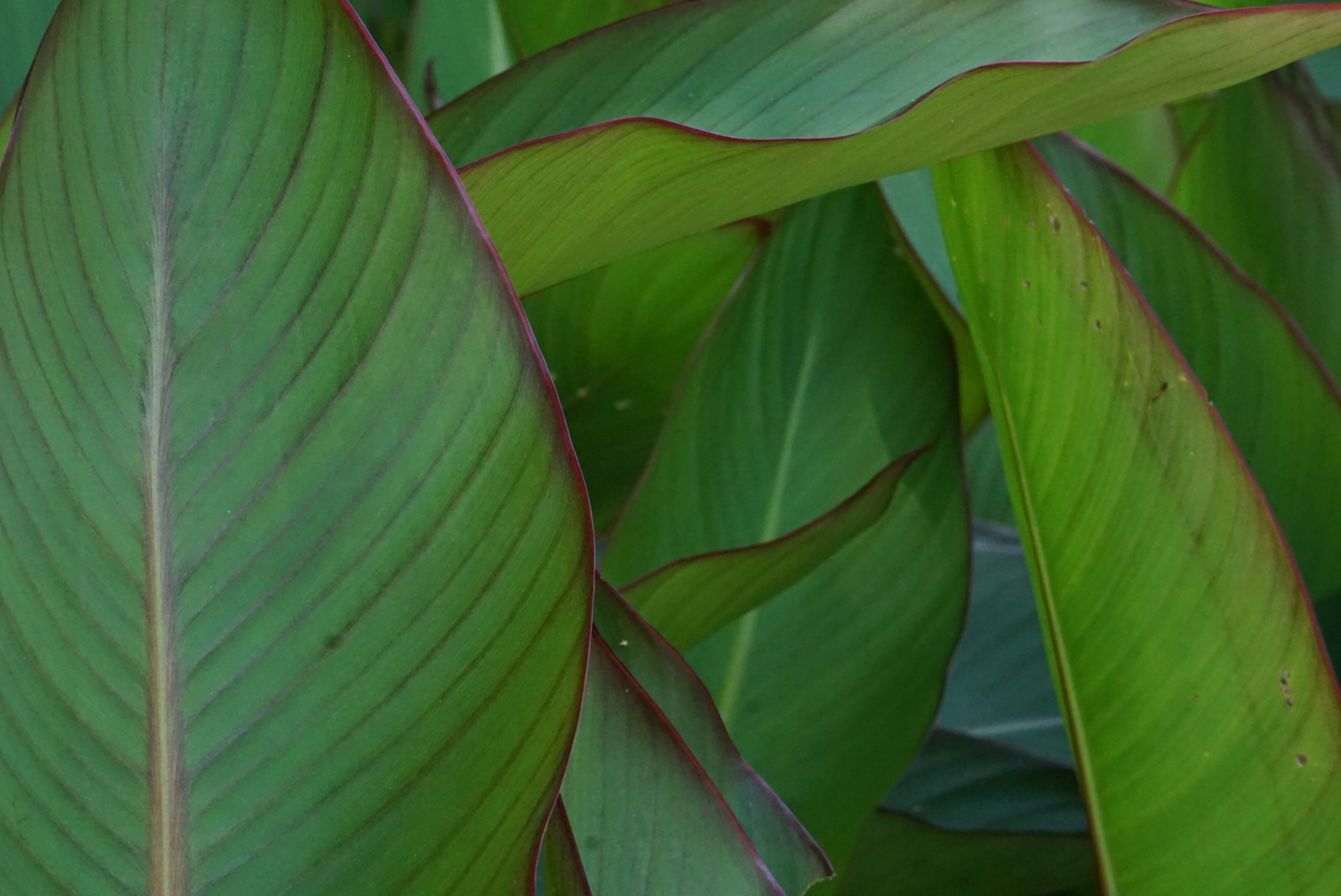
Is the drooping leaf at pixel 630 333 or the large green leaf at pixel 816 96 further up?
the large green leaf at pixel 816 96

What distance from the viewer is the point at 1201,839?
0.46 m

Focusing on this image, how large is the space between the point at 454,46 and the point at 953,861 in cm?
68

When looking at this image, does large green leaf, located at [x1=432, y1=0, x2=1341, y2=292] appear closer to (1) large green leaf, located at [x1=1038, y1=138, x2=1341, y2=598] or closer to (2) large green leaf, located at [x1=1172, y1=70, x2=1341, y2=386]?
(1) large green leaf, located at [x1=1038, y1=138, x2=1341, y2=598]

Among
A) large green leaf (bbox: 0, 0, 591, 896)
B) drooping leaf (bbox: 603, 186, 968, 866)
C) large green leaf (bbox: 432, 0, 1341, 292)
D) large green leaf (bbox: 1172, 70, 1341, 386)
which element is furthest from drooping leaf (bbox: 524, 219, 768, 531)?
large green leaf (bbox: 0, 0, 591, 896)

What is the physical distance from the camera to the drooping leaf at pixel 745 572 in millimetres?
520

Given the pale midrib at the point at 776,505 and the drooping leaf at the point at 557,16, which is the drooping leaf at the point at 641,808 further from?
the drooping leaf at the point at 557,16

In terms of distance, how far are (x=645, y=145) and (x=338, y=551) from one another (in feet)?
0.62

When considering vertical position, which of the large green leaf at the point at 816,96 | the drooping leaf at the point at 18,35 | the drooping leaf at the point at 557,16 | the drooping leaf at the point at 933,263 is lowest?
the drooping leaf at the point at 933,263

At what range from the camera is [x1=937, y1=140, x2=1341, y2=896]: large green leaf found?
1.44 ft

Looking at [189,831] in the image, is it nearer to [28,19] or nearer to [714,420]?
[714,420]

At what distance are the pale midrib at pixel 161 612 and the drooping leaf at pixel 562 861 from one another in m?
0.12

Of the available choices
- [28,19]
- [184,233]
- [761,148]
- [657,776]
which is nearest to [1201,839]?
[657,776]

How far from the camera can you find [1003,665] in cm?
88

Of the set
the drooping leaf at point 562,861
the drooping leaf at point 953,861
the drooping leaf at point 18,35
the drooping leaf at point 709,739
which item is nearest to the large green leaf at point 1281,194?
the drooping leaf at point 953,861
